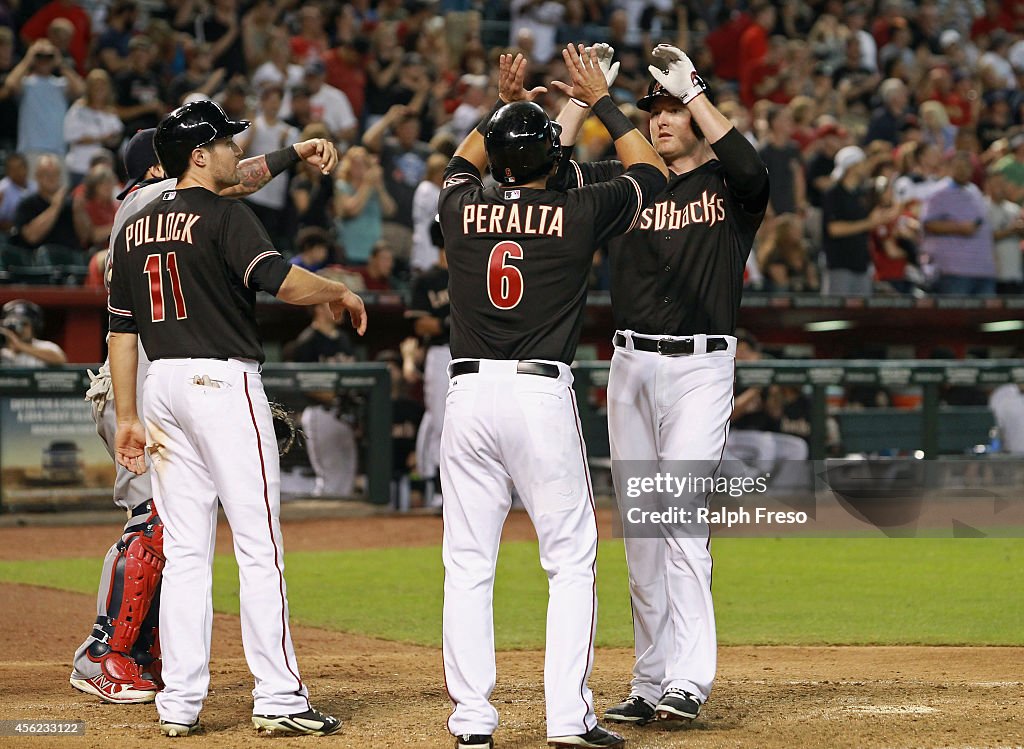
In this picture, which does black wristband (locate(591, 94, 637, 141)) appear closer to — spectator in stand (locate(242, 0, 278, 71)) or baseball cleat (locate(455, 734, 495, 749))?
baseball cleat (locate(455, 734, 495, 749))

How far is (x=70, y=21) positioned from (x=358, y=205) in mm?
3802

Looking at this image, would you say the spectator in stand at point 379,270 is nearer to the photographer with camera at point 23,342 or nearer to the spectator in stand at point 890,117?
the photographer with camera at point 23,342

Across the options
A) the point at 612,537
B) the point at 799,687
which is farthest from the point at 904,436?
the point at 799,687

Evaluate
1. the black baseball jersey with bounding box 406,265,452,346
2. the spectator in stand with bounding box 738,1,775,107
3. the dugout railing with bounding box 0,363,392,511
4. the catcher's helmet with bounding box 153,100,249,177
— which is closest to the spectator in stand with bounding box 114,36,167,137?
the dugout railing with bounding box 0,363,392,511

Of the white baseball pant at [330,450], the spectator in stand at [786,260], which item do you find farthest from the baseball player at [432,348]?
the spectator in stand at [786,260]

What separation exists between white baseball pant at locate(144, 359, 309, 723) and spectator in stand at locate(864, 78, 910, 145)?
13.4 metres

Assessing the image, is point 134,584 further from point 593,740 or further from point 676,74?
point 676,74

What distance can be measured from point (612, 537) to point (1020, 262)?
22.6 feet

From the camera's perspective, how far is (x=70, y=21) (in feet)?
45.9

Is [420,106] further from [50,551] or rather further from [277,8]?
[50,551]

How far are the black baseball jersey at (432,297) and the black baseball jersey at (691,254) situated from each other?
541cm

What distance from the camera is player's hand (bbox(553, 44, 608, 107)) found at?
4.80 meters

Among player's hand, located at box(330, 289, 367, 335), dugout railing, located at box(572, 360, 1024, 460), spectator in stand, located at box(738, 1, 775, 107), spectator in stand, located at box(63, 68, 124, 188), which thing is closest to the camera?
player's hand, located at box(330, 289, 367, 335)

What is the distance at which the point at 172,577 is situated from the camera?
477cm
